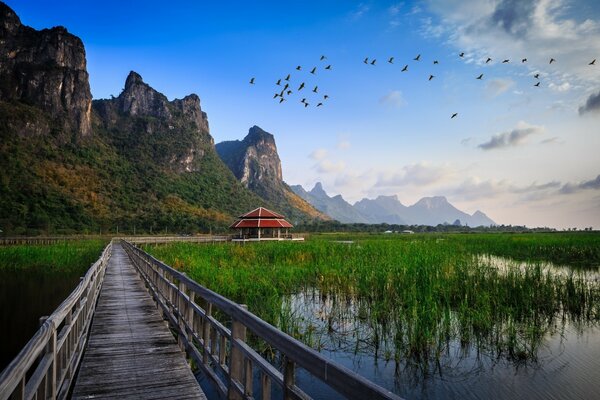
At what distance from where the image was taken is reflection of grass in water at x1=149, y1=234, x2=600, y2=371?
7.74m

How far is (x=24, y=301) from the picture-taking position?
14.5m

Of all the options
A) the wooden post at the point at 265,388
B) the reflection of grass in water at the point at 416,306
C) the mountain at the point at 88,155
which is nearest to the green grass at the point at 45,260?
the reflection of grass in water at the point at 416,306

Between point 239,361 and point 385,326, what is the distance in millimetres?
5903

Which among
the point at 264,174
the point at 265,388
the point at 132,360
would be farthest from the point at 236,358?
the point at 264,174

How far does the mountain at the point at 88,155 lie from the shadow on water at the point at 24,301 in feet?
115

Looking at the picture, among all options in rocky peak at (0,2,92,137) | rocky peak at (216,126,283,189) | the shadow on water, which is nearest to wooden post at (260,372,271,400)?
the shadow on water

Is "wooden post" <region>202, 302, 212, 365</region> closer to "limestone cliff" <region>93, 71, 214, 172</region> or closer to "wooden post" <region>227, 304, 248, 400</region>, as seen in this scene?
"wooden post" <region>227, 304, 248, 400</region>

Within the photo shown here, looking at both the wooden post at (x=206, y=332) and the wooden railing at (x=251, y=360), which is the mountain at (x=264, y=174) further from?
the wooden post at (x=206, y=332)

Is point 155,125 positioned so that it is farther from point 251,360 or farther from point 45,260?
point 251,360

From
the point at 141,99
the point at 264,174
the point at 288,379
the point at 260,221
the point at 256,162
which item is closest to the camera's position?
the point at 288,379

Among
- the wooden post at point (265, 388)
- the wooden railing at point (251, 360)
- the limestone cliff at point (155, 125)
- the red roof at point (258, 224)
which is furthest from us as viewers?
the limestone cliff at point (155, 125)

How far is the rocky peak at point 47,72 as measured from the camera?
88188 mm

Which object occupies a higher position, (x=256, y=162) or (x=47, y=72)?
(x=47, y=72)

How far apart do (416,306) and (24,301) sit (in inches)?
580
